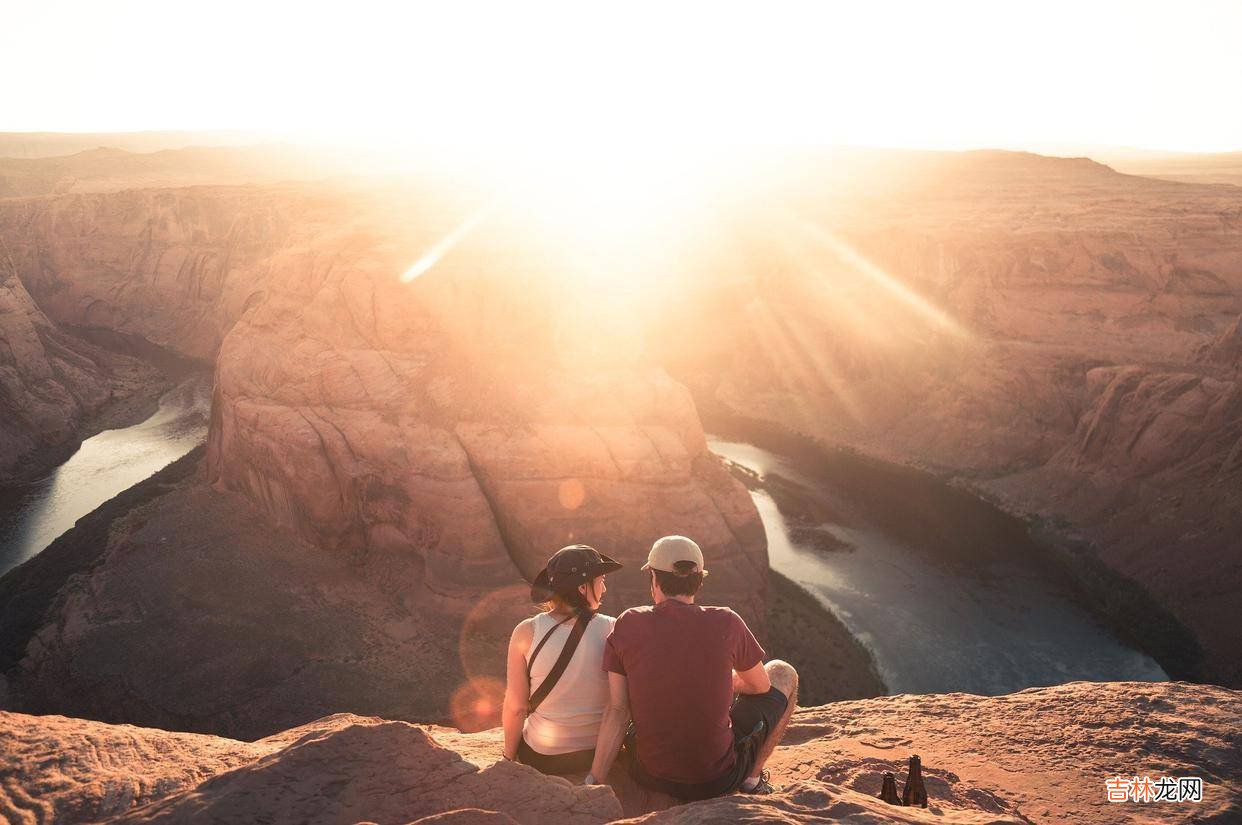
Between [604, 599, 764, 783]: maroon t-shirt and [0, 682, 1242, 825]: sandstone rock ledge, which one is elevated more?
[604, 599, 764, 783]: maroon t-shirt

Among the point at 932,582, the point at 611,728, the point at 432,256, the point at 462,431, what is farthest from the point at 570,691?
the point at 932,582

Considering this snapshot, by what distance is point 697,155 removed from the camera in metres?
196

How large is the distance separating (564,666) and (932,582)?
3215 centimetres

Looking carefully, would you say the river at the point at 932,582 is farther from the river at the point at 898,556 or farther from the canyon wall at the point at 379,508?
the canyon wall at the point at 379,508

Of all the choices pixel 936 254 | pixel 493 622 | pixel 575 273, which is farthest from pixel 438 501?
pixel 936 254

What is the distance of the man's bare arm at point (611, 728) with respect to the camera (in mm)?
6215

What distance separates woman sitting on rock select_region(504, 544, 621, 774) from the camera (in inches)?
250

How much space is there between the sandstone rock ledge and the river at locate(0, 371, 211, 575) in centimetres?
3598

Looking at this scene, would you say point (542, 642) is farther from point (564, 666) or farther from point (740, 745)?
point (740, 745)

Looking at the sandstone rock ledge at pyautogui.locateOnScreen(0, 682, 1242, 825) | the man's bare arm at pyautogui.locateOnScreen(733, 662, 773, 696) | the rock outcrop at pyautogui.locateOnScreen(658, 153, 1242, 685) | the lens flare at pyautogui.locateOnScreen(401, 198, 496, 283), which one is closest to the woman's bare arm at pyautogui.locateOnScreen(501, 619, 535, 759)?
the sandstone rock ledge at pyautogui.locateOnScreen(0, 682, 1242, 825)

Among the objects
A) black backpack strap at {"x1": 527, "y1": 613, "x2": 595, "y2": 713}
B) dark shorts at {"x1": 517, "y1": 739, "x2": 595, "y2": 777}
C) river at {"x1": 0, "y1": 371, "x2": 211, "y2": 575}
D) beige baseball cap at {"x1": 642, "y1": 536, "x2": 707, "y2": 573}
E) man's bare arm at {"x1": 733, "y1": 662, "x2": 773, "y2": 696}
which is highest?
beige baseball cap at {"x1": 642, "y1": 536, "x2": 707, "y2": 573}

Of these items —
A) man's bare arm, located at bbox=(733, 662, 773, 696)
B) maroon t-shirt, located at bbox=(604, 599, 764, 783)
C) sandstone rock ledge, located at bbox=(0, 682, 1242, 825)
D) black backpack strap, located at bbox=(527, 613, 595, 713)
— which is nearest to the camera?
sandstone rock ledge, located at bbox=(0, 682, 1242, 825)

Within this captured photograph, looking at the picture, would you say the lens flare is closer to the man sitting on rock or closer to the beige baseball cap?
the beige baseball cap

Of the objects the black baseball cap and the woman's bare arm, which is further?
the woman's bare arm
